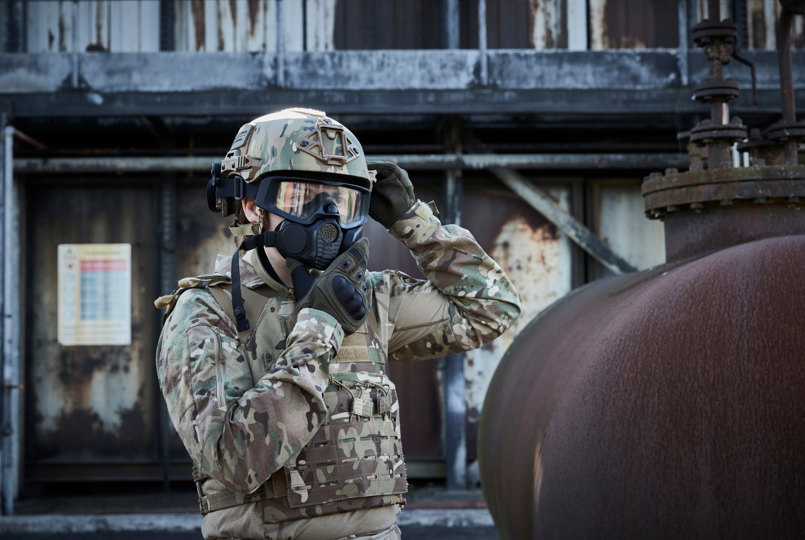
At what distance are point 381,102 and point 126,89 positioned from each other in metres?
1.90

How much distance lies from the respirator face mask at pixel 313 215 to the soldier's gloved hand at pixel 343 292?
0.19 ft

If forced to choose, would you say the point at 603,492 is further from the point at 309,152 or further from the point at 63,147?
the point at 63,147

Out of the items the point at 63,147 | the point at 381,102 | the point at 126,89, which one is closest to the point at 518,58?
the point at 381,102

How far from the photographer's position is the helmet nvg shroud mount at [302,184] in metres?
2.19

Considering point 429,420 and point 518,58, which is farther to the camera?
point 429,420

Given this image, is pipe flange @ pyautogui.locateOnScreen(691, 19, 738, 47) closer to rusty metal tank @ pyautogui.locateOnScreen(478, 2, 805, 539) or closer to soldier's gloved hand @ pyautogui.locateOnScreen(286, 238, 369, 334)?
rusty metal tank @ pyautogui.locateOnScreen(478, 2, 805, 539)

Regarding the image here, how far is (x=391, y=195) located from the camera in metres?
2.47

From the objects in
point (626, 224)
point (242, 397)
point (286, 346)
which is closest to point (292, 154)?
point (286, 346)

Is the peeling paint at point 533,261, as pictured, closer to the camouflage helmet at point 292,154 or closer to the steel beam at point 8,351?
the steel beam at point 8,351

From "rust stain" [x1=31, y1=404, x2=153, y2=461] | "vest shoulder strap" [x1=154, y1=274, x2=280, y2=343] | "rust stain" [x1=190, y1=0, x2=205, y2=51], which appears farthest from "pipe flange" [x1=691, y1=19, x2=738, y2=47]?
"rust stain" [x1=31, y1=404, x2=153, y2=461]

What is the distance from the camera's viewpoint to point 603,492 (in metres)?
2.32

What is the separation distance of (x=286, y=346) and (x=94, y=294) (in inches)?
225

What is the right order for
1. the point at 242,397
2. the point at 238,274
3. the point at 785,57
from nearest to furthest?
1. the point at 242,397
2. the point at 238,274
3. the point at 785,57

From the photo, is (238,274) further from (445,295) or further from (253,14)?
(253,14)
